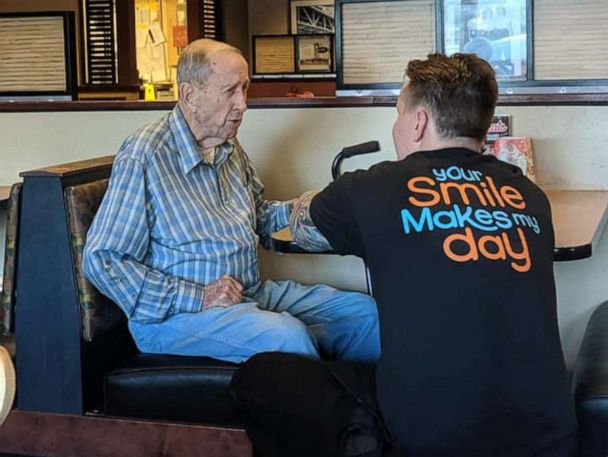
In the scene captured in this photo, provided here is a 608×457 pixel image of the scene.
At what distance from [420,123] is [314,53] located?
7.40m

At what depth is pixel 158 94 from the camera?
328 inches

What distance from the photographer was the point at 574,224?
2.26 metres

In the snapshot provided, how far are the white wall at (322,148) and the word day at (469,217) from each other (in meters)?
A: 1.38

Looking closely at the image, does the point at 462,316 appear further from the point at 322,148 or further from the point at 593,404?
the point at 322,148

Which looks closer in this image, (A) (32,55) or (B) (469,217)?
(B) (469,217)

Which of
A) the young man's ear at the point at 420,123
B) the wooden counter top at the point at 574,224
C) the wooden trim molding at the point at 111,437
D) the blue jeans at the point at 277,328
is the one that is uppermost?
the young man's ear at the point at 420,123

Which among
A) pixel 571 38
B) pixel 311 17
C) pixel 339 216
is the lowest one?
pixel 339 216

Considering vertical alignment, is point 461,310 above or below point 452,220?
below

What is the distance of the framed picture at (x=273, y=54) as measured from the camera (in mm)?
9070

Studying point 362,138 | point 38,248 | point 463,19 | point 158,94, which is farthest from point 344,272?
point 158,94

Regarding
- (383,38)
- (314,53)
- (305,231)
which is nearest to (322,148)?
(383,38)

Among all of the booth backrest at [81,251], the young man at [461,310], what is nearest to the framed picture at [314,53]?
the booth backrest at [81,251]

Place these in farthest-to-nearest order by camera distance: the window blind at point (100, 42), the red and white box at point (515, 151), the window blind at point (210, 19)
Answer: the window blind at point (210, 19) → the window blind at point (100, 42) → the red and white box at point (515, 151)

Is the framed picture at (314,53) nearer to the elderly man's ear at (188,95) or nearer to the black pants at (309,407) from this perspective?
the elderly man's ear at (188,95)
